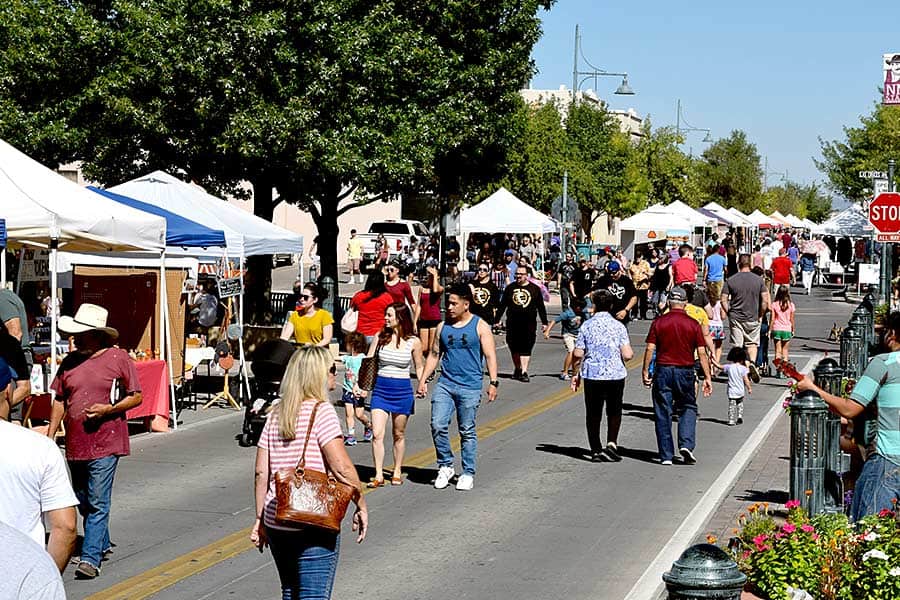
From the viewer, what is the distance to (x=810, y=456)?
9.41 m

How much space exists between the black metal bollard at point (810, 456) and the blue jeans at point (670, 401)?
4.15 metres

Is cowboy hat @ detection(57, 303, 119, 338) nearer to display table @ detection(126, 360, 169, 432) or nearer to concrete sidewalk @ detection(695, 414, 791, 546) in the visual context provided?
concrete sidewalk @ detection(695, 414, 791, 546)

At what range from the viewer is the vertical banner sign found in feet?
61.9

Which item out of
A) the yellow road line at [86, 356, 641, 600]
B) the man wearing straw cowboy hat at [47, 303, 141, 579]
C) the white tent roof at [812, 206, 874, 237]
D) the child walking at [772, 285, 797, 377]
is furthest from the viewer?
the white tent roof at [812, 206, 874, 237]

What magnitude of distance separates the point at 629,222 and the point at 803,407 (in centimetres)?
3676

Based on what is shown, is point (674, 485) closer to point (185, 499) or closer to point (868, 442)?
point (868, 442)

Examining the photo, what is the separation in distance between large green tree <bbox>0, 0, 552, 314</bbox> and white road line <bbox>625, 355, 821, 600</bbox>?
11.5 metres

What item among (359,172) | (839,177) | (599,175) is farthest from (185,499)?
(599,175)

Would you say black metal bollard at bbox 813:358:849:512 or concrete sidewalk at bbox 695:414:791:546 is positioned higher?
black metal bollard at bbox 813:358:849:512

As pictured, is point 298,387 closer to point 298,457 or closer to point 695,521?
point 298,457

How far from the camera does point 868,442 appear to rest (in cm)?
923

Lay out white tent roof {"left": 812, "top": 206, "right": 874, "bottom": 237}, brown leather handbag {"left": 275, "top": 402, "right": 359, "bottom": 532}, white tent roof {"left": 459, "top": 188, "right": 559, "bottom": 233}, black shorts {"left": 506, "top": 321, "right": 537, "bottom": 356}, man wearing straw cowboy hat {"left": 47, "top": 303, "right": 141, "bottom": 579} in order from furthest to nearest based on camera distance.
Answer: white tent roof {"left": 812, "top": 206, "right": 874, "bottom": 237} < white tent roof {"left": 459, "top": 188, "right": 559, "bottom": 233} < black shorts {"left": 506, "top": 321, "right": 537, "bottom": 356} < man wearing straw cowboy hat {"left": 47, "top": 303, "right": 141, "bottom": 579} < brown leather handbag {"left": 275, "top": 402, "right": 359, "bottom": 532}

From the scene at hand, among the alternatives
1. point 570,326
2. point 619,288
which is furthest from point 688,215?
point 570,326

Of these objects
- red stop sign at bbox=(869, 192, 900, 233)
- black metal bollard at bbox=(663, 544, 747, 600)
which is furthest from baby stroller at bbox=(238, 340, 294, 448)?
red stop sign at bbox=(869, 192, 900, 233)
